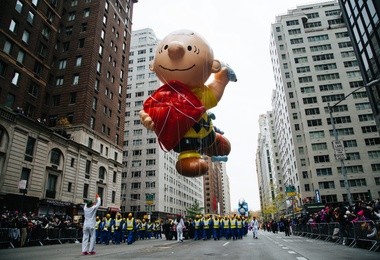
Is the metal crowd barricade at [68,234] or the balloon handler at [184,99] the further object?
the metal crowd barricade at [68,234]

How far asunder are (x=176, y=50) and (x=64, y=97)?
34.8m

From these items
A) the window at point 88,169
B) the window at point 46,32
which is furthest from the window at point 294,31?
the window at point 88,169

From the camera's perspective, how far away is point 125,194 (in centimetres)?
6375

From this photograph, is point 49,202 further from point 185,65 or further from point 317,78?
point 317,78

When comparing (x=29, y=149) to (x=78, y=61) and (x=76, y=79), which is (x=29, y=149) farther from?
(x=78, y=61)

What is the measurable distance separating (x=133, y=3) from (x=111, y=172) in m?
34.7

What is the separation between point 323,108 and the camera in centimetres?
6119

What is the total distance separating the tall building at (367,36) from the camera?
23.2 metres

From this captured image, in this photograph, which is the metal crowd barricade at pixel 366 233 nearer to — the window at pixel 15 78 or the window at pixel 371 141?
the window at pixel 15 78

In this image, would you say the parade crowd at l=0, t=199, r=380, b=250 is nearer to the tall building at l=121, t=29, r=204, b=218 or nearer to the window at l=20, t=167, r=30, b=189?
the window at l=20, t=167, r=30, b=189

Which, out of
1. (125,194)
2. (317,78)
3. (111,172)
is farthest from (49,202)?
(317,78)

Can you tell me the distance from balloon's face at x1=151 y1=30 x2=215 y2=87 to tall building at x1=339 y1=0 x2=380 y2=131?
20.7 meters

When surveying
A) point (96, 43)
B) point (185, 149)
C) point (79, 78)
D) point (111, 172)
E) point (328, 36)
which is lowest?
point (185, 149)

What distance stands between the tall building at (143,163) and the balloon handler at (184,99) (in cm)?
5423
